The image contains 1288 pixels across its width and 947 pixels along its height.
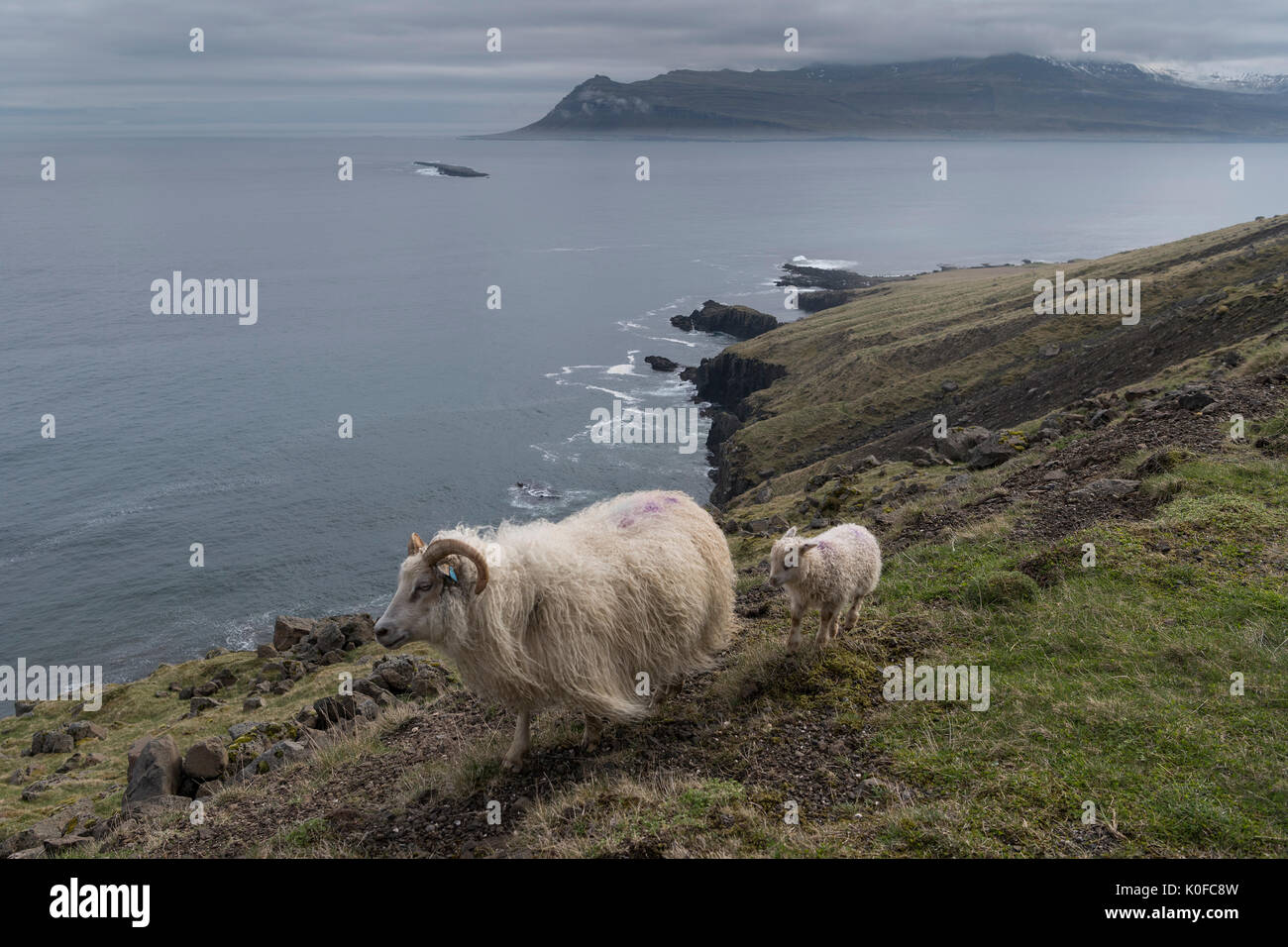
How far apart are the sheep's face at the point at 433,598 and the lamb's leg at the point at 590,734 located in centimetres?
200

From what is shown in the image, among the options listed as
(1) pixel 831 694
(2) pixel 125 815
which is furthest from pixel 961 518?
(2) pixel 125 815

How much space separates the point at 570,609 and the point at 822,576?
3.09m

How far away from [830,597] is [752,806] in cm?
348

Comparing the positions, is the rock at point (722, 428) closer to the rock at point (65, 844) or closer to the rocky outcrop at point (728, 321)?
the rocky outcrop at point (728, 321)

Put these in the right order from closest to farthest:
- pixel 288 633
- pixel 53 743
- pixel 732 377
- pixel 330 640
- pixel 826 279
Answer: pixel 53 743, pixel 330 640, pixel 288 633, pixel 732 377, pixel 826 279

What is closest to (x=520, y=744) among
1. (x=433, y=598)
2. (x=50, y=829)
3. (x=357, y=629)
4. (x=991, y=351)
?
(x=433, y=598)

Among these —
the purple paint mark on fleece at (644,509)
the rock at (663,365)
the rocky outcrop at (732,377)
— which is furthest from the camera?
the rock at (663,365)

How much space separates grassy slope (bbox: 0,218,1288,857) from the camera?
279 inches

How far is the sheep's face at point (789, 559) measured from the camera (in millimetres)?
10406

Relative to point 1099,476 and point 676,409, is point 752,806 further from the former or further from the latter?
point 676,409

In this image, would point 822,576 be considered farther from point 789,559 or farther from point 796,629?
point 796,629

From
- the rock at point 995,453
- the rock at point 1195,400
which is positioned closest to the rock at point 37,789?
the rock at point 995,453

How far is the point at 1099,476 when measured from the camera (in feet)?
49.7

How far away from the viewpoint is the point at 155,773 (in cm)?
1363
